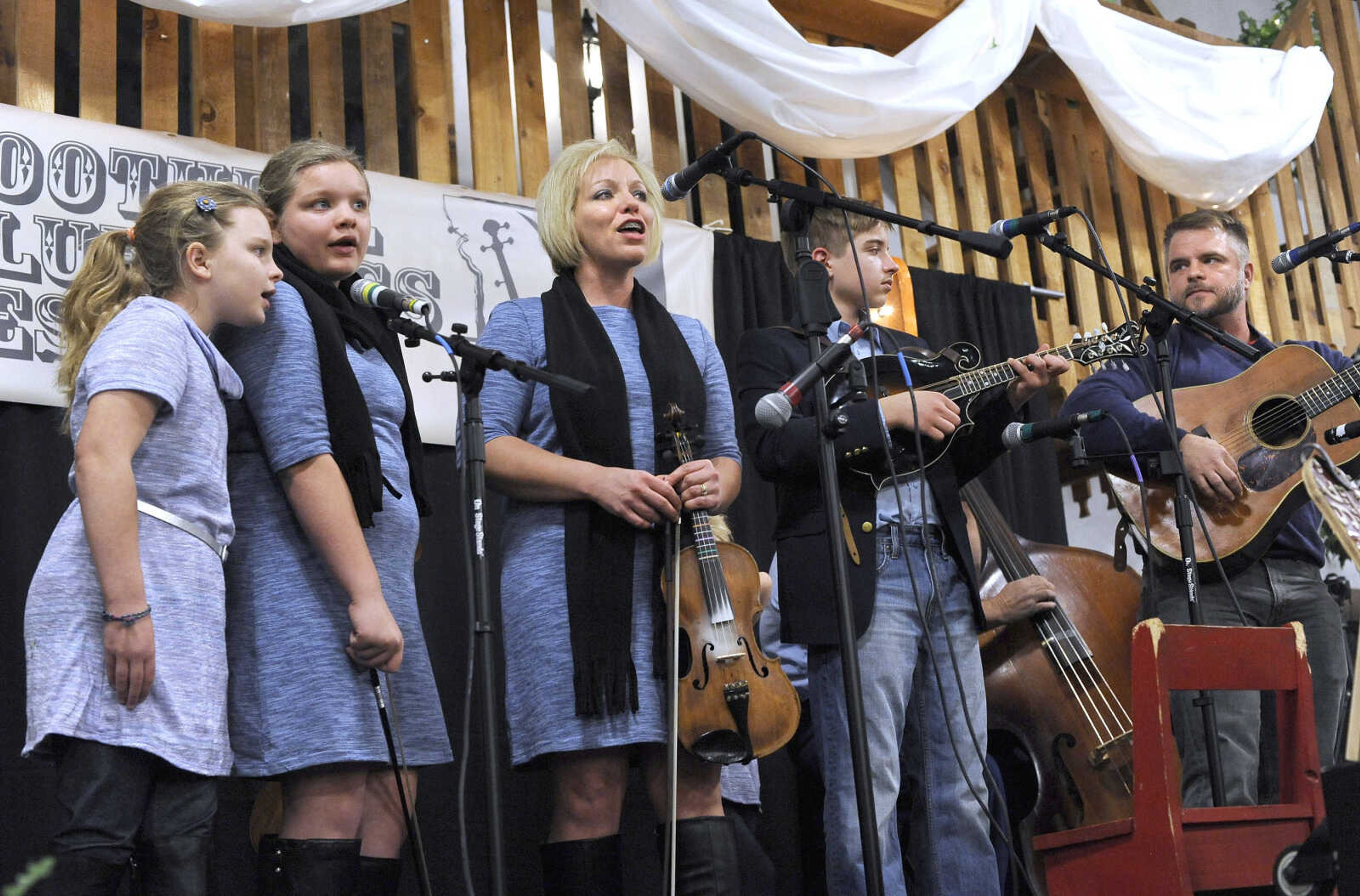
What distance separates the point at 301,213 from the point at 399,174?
1900mm

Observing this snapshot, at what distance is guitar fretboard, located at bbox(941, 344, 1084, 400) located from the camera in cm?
279

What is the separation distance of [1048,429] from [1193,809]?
0.76 meters

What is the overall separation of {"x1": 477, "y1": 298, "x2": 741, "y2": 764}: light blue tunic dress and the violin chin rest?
69 millimetres

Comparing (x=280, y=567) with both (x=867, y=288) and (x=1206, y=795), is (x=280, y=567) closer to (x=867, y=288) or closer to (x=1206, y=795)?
(x=867, y=288)

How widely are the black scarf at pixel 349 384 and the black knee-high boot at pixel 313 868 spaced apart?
52cm

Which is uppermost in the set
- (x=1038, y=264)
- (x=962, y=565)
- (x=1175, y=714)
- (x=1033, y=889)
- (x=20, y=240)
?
(x=1038, y=264)

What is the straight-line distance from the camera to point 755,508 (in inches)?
173

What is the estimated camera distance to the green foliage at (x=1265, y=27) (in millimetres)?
6398

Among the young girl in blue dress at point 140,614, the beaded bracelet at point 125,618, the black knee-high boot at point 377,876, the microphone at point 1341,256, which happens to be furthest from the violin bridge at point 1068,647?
the beaded bracelet at point 125,618

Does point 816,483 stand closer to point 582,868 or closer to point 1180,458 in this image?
point 1180,458

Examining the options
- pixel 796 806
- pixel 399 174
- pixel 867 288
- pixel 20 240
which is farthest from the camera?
pixel 399 174

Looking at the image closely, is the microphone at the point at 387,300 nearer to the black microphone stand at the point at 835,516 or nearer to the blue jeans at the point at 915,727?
the black microphone stand at the point at 835,516

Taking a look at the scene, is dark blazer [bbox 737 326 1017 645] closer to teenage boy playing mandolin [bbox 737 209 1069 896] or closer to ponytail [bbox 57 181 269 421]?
teenage boy playing mandolin [bbox 737 209 1069 896]

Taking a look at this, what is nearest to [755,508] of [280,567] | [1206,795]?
[1206,795]
